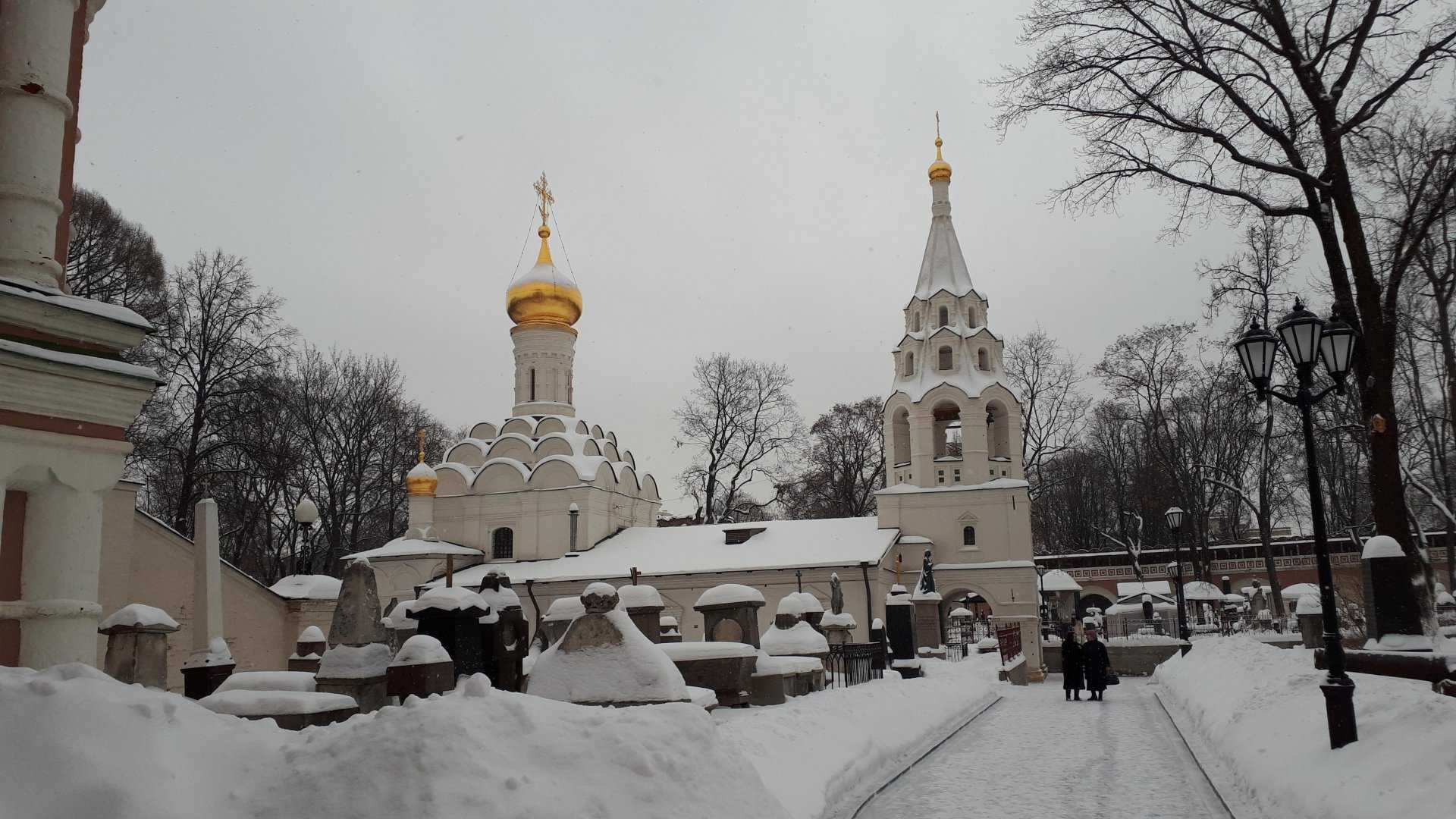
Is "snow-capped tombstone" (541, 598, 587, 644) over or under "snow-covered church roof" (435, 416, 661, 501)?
under

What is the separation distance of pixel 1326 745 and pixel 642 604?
8.60 meters

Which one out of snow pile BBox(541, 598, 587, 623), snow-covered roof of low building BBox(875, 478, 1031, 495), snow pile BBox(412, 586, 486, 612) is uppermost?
snow-covered roof of low building BBox(875, 478, 1031, 495)

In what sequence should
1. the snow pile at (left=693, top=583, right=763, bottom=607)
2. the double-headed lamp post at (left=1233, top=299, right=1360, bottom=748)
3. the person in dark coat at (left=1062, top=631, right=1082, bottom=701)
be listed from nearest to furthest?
the double-headed lamp post at (left=1233, top=299, right=1360, bottom=748), the snow pile at (left=693, top=583, right=763, bottom=607), the person in dark coat at (left=1062, top=631, right=1082, bottom=701)

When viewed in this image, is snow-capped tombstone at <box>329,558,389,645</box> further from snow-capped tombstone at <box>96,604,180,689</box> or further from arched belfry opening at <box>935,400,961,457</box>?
arched belfry opening at <box>935,400,961,457</box>

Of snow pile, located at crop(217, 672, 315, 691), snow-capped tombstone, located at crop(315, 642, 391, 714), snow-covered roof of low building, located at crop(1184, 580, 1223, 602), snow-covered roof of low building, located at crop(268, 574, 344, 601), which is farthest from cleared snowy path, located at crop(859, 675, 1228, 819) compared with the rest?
snow-covered roof of low building, located at crop(1184, 580, 1223, 602)

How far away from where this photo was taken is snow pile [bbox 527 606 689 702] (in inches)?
314

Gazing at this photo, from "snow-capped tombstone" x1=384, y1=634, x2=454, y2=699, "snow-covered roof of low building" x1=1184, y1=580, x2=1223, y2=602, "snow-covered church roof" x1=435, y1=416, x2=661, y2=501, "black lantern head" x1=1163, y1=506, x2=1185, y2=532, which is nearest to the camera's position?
"snow-capped tombstone" x1=384, y1=634, x2=454, y2=699

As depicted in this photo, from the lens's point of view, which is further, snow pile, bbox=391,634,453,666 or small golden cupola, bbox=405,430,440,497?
small golden cupola, bbox=405,430,440,497

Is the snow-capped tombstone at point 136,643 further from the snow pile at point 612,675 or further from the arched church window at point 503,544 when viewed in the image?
the arched church window at point 503,544

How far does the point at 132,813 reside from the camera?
381 centimetres

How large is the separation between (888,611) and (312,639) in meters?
10.1

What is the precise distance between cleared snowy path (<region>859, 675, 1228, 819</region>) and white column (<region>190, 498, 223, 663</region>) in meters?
7.57

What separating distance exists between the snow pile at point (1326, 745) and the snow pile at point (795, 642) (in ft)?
16.7

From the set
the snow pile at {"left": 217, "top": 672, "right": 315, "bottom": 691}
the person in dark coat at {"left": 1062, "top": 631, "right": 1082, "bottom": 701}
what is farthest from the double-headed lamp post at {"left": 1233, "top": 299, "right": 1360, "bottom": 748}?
the person in dark coat at {"left": 1062, "top": 631, "right": 1082, "bottom": 701}
